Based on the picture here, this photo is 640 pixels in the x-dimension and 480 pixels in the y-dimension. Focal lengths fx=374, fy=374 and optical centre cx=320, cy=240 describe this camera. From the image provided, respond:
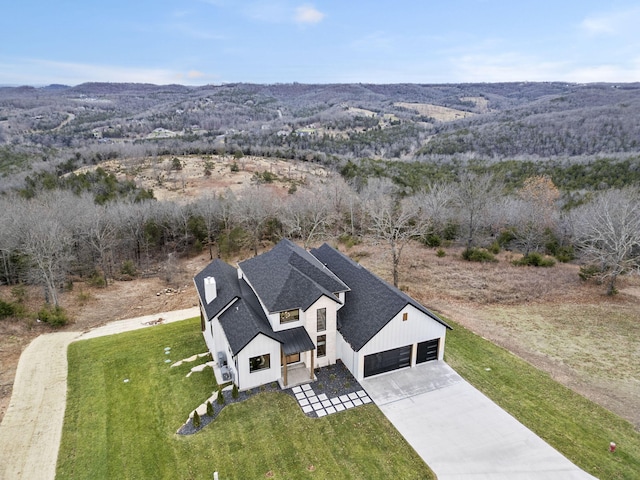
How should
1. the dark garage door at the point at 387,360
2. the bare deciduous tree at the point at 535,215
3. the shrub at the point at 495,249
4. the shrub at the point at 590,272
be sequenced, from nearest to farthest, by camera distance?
the dark garage door at the point at 387,360, the shrub at the point at 590,272, the bare deciduous tree at the point at 535,215, the shrub at the point at 495,249

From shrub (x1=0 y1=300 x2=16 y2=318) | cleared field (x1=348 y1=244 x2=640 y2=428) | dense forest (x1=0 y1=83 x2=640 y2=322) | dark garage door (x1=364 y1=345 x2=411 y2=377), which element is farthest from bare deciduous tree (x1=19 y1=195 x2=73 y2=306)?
cleared field (x1=348 y1=244 x2=640 y2=428)

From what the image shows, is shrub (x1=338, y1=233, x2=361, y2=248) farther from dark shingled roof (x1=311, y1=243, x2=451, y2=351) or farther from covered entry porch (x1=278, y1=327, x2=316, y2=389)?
covered entry porch (x1=278, y1=327, x2=316, y2=389)

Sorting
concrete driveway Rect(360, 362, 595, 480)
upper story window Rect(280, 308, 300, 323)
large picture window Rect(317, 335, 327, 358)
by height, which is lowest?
concrete driveway Rect(360, 362, 595, 480)

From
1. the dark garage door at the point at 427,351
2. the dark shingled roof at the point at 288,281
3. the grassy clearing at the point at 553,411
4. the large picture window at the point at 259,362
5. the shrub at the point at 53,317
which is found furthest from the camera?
the shrub at the point at 53,317

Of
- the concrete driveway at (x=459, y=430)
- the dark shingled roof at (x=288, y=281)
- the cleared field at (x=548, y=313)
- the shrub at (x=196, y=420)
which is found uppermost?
the dark shingled roof at (x=288, y=281)

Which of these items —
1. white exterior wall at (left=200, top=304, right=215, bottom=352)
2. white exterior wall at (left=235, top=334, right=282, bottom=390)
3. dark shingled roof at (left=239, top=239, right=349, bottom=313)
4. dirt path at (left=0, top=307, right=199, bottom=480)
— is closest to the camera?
dirt path at (left=0, top=307, right=199, bottom=480)

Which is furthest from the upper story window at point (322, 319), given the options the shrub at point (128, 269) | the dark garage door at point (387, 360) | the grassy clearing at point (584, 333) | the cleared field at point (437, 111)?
the cleared field at point (437, 111)

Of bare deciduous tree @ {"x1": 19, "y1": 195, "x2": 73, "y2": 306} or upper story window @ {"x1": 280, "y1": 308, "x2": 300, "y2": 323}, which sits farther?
bare deciduous tree @ {"x1": 19, "y1": 195, "x2": 73, "y2": 306}

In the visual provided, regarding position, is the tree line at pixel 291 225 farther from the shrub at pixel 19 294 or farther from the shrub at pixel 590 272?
the shrub at pixel 19 294
